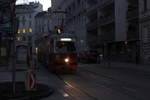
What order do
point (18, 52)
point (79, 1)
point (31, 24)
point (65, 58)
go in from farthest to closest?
point (31, 24) → point (79, 1) → point (18, 52) → point (65, 58)

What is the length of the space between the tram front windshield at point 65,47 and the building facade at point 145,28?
1475cm

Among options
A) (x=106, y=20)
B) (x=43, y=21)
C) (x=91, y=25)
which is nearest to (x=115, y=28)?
(x=106, y=20)

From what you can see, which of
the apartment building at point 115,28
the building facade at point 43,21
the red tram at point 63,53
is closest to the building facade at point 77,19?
the apartment building at point 115,28

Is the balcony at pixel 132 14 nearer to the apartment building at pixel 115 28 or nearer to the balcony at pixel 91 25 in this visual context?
the apartment building at pixel 115 28

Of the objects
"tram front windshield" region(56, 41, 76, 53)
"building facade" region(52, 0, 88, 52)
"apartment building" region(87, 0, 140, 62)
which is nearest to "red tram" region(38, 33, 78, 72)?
"tram front windshield" region(56, 41, 76, 53)

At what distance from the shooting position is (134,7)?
42.0m

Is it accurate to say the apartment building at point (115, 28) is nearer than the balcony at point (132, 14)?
No

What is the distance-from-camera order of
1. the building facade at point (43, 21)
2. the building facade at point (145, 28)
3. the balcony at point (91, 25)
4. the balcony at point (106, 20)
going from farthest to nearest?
the building facade at point (43, 21), the balcony at point (91, 25), the balcony at point (106, 20), the building facade at point (145, 28)

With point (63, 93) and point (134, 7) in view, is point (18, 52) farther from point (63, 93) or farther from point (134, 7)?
point (63, 93)

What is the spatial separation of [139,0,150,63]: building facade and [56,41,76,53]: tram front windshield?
581 inches

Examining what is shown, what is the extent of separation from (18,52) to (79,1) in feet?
102

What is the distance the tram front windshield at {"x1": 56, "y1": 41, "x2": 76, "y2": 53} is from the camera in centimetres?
2253

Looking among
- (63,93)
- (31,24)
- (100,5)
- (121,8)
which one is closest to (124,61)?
(121,8)

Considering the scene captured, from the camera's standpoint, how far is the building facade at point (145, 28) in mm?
35125
